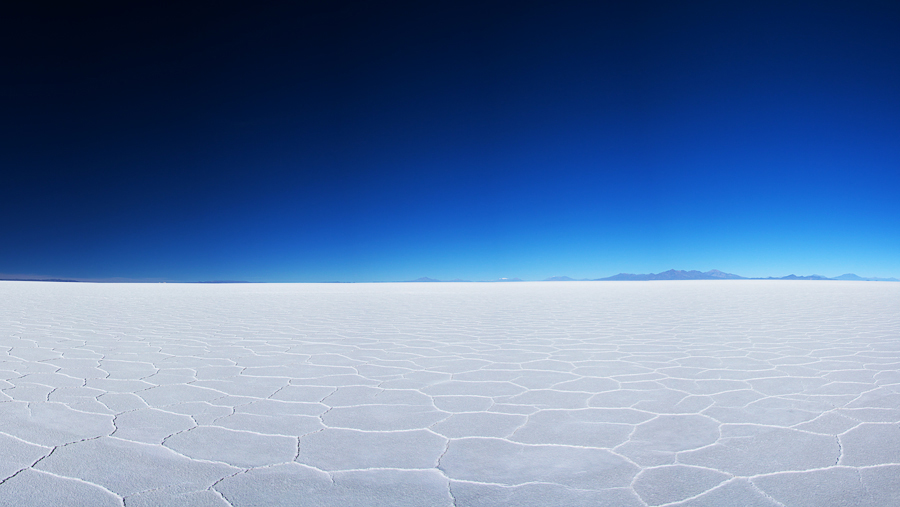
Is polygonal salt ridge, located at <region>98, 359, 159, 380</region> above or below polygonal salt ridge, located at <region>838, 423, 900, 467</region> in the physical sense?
above

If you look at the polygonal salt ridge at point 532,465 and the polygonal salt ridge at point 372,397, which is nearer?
the polygonal salt ridge at point 532,465

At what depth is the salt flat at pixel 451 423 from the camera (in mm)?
1353

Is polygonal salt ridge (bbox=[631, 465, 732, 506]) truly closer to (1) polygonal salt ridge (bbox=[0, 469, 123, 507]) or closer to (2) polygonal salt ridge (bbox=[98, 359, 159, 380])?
(1) polygonal salt ridge (bbox=[0, 469, 123, 507])

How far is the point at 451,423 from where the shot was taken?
1.95 metres

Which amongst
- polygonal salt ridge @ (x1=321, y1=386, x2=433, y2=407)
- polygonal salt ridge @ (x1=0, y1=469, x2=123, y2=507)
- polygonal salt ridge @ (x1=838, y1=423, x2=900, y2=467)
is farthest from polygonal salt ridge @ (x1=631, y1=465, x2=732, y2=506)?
polygonal salt ridge @ (x1=0, y1=469, x2=123, y2=507)

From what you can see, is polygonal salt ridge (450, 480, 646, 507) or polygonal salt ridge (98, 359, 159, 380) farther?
polygonal salt ridge (98, 359, 159, 380)

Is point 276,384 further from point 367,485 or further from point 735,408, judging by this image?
point 735,408

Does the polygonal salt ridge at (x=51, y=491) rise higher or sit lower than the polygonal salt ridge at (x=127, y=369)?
lower

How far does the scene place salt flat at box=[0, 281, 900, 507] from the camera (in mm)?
1353

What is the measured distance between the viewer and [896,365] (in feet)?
9.81

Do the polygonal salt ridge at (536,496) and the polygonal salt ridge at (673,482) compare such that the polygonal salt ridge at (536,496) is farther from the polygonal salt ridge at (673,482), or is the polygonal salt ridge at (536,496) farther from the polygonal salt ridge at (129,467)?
the polygonal salt ridge at (129,467)

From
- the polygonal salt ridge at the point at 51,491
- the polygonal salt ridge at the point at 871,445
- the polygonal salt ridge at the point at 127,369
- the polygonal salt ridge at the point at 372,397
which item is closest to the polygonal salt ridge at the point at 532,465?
the polygonal salt ridge at the point at 372,397

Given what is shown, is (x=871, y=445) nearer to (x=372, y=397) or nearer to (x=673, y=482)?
(x=673, y=482)

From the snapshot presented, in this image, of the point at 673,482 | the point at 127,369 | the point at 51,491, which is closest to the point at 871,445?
the point at 673,482
